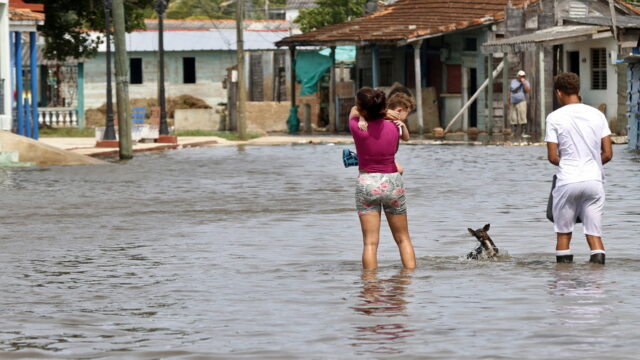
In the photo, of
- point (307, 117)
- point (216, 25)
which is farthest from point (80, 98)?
point (216, 25)

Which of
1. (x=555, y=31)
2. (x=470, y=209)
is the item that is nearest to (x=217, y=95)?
(x=555, y=31)

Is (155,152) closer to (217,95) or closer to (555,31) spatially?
(555,31)

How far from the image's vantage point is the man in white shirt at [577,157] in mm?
11820

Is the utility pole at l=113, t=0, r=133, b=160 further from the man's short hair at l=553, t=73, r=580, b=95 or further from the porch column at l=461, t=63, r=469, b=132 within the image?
the man's short hair at l=553, t=73, r=580, b=95

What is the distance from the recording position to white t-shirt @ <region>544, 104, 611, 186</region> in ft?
38.8

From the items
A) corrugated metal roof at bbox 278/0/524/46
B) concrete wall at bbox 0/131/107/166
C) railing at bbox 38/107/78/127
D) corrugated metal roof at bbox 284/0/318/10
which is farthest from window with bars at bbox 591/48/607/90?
corrugated metal roof at bbox 284/0/318/10

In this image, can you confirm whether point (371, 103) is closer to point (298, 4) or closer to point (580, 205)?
point (580, 205)

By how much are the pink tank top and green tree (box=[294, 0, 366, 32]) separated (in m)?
69.3

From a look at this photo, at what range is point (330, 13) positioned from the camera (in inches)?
3219

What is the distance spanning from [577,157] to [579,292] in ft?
5.19

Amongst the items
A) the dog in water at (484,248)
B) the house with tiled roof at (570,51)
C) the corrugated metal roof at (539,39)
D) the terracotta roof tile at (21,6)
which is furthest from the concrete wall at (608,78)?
the dog in water at (484,248)

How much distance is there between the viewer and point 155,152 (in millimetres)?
37812

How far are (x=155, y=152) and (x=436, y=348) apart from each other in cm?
2985

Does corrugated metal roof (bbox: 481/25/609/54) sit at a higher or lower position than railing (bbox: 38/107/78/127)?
higher
